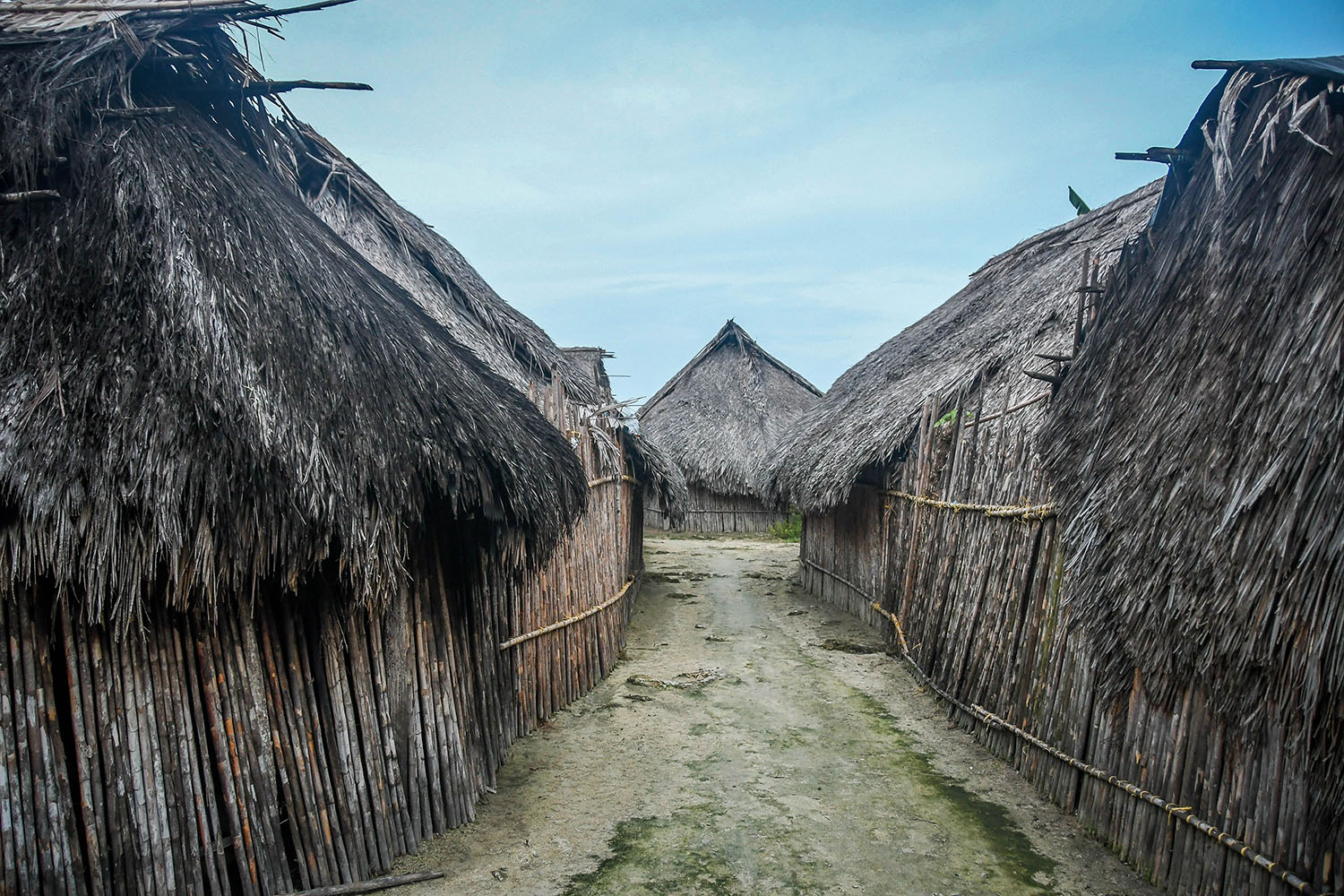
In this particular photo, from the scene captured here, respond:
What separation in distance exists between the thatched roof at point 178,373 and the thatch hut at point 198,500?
0.01m

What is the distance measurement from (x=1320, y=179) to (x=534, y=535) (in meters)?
3.98

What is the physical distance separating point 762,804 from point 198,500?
11.5 ft

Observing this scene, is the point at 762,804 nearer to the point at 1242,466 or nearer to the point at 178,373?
the point at 1242,466

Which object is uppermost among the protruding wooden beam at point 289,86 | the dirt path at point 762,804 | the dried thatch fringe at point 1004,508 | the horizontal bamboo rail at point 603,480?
the protruding wooden beam at point 289,86

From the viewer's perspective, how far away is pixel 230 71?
442 centimetres

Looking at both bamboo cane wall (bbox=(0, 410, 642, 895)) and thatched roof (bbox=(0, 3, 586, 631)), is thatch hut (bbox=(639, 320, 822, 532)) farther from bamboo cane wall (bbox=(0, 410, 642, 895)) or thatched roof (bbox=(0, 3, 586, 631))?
thatched roof (bbox=(0, 3, 586, 631))

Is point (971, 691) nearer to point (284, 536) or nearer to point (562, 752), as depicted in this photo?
point (562, 752)

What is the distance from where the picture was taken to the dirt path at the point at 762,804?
4098mm

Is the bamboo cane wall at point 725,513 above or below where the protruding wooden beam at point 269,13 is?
below

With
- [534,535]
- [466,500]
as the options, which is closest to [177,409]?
[466,500]

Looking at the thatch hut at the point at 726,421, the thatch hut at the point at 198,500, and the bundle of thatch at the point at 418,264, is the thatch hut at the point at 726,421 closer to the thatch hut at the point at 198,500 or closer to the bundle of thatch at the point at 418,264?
the bundle of thatch at the point at 418,264

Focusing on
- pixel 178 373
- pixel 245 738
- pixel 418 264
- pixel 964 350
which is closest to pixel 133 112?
pixel 178 373

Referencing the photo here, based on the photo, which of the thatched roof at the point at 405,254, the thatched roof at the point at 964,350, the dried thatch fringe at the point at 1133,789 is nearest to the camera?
the dried thatch fringe at the point at 1133,789

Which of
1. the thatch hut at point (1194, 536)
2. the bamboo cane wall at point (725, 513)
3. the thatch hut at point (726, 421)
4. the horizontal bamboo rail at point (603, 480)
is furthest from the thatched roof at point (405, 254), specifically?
the bamboo cane wall at point (725, 513)
